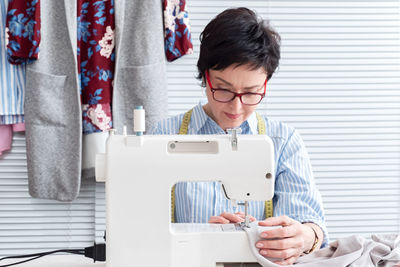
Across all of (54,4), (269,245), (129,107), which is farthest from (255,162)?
(54,4)

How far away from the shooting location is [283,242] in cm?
104

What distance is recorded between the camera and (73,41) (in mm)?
2152

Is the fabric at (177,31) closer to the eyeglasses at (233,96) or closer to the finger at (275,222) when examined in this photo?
the eyeglasses at (233,96)

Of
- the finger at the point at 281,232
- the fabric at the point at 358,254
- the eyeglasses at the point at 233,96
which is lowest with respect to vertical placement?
the fabric at the point at 358,254

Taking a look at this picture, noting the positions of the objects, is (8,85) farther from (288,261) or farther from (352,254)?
(352,254)

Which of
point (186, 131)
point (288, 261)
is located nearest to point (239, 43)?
point (186, 131)

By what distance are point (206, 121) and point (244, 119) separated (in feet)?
0.44

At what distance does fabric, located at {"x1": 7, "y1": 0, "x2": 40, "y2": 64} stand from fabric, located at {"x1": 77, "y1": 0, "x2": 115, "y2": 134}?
0.20 meters

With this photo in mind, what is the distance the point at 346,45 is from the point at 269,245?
168 centimetres

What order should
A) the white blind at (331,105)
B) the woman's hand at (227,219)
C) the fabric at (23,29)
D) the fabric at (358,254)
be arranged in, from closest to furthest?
the fabric at (358,254)
the woman's hand at (227,219)
the fabric at (23,29)
the white blind at (331,105)

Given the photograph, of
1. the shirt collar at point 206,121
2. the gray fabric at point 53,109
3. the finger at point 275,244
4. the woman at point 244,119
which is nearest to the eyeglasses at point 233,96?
the woman at point 244,119

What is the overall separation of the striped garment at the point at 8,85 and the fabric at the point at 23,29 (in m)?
0.06

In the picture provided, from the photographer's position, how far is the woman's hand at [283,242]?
104cm

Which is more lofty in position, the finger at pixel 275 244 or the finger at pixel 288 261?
the finger at pixel 275 244
